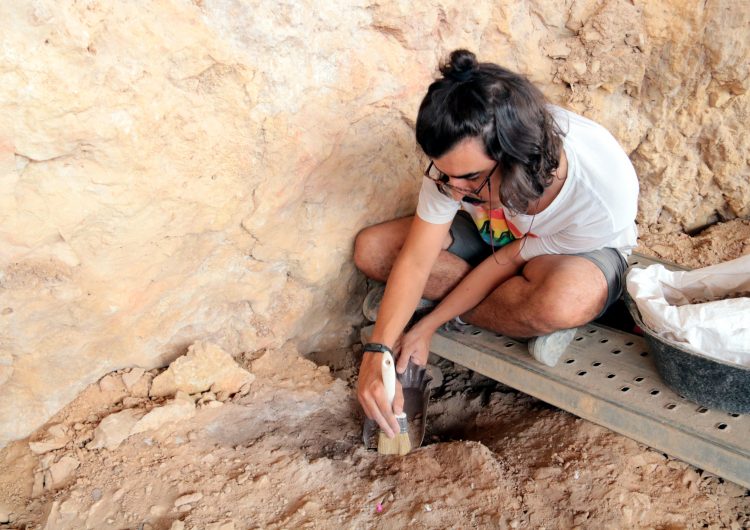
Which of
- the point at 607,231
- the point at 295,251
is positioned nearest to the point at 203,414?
the point at 295,251

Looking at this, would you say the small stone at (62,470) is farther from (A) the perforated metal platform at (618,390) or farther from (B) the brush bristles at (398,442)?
(A) the perforated metal platform at (618,390)

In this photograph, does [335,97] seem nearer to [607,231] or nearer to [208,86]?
[208,86]

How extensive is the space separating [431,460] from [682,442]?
0.58m

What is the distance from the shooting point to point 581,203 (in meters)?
Result: 1.57

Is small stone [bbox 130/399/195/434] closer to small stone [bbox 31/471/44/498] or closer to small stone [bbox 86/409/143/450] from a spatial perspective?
small stone [bbox 86/409/143/450]

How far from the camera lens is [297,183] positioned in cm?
160

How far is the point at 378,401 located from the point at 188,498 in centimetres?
45

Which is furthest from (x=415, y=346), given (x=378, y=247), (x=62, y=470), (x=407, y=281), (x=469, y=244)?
(x=62, y=470)

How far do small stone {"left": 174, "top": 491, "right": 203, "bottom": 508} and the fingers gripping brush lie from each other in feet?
1.42

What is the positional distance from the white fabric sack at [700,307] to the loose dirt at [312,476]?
1.00ft

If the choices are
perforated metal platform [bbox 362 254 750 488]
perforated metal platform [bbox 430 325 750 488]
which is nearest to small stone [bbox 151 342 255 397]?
perforated metal platform [bbox 362 254 750 488]

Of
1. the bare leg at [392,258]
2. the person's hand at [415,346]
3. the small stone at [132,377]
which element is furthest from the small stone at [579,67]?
the small stone at [132,377]

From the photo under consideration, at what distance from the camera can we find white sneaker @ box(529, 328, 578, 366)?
65.6 inches

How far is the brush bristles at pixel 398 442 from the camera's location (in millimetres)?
1487
